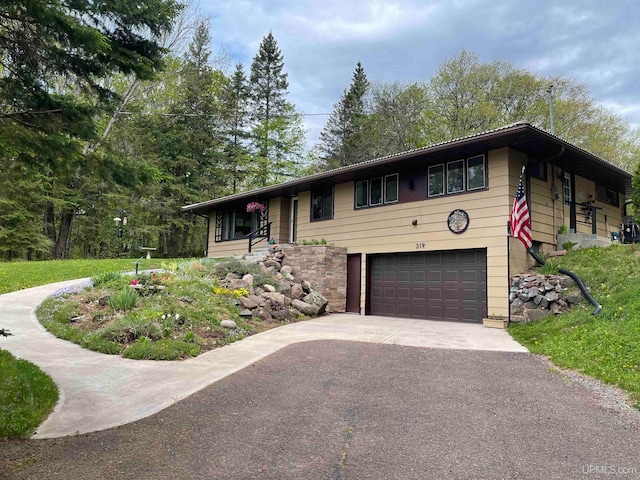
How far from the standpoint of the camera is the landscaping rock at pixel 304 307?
11.1 metres

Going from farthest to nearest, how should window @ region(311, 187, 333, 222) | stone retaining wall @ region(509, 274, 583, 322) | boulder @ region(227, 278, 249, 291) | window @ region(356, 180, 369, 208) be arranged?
window @ region(311, 187, 333, 222)
window @ region(356, 180, 369, 208)
boulder @ region(227, 278, 249, 291)
stone retaining wall @ region(509, 274, 583, 322)

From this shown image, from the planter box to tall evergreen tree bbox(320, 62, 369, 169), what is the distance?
21474 millimetres

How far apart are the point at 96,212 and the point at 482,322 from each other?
87.9 feet

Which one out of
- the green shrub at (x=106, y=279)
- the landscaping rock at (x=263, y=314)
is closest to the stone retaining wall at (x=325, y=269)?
the landscaping rock at (x=263, y=314)

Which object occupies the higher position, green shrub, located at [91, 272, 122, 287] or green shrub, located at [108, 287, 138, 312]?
green shrub, located at [91, 272, 122, 287]

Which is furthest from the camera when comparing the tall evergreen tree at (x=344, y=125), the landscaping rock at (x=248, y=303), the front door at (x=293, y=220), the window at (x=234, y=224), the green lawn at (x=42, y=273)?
the tall evergreen tree at (x=344, y=125)

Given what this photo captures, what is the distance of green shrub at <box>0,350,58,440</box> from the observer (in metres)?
3.65

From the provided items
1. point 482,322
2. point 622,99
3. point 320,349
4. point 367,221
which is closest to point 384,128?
point 622,99

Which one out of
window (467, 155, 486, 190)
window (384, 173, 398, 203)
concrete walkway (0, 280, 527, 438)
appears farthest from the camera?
window (384, 173, 398, 203)

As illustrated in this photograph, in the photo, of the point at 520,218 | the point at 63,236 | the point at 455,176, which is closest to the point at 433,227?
the point at 455,176

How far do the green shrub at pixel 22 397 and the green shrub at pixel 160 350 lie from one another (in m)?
1.34

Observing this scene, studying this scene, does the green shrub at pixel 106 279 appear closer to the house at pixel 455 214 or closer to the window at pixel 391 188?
the house at pixel 455 214

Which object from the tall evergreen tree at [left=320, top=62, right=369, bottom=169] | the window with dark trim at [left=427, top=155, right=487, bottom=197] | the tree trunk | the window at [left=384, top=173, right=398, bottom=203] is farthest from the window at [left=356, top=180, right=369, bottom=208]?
the tree trunk

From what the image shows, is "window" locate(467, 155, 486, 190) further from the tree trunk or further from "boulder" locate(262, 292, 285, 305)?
the tree trunk
